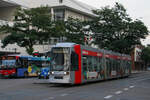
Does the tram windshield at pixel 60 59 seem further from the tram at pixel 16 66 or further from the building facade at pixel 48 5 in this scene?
the building facade at pixel 48 5

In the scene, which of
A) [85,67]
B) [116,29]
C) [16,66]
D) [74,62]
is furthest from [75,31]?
[74,62]

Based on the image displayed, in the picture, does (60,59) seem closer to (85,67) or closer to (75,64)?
(75,64)

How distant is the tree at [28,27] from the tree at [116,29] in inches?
401

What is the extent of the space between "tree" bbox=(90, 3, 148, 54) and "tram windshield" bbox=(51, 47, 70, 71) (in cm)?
2763

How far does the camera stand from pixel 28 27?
138ft

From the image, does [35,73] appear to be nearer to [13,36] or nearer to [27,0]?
[13,36]

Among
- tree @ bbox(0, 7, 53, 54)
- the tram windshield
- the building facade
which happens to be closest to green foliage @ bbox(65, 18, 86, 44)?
tree @ bbox(0, 7, 53, 54)

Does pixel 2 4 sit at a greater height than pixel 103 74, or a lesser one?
greater

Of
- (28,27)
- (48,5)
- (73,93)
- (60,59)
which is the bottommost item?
(73,93)

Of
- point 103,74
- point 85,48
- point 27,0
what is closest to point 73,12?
point 27,0

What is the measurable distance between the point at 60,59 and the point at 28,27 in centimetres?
2169

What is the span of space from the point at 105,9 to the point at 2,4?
2131 centimetres

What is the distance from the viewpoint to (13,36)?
40.8 meters

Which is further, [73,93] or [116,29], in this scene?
[116,29]
